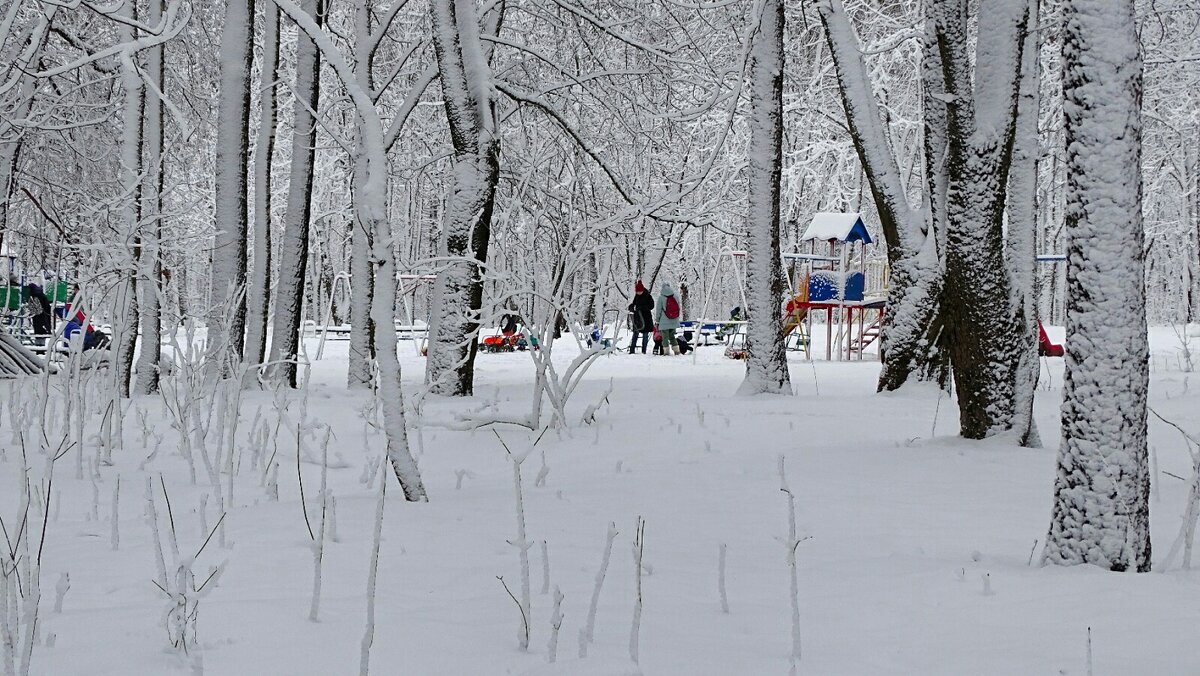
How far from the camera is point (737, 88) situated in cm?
679

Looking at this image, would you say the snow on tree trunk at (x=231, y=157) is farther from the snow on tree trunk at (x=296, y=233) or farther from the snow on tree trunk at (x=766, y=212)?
the snow on tree trunk at (x=766, y=212)

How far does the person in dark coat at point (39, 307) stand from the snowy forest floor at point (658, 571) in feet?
28.8

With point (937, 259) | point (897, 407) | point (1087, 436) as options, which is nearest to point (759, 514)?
point (1087, 436)

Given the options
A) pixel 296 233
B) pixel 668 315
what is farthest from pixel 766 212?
pixel 668 315

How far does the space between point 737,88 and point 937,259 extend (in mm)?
3047

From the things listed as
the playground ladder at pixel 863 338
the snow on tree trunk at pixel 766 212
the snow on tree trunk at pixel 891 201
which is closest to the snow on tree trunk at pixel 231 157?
the snow on tree trunk at pixel 766 212

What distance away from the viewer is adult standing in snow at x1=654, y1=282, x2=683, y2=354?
21.6 meters

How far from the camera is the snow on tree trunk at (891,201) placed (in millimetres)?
8836

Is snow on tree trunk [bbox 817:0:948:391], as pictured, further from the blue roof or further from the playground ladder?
the blue roof

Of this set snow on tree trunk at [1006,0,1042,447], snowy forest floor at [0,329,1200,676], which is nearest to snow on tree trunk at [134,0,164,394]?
snowy forest floor at [0,329,1200,676]

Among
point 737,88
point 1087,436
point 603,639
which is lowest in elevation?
point 603,639

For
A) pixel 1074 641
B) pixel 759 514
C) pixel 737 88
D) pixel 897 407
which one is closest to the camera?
pixel 1074 641

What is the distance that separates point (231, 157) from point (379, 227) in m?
6.70

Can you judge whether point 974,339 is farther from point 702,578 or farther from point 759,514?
point 702,578
